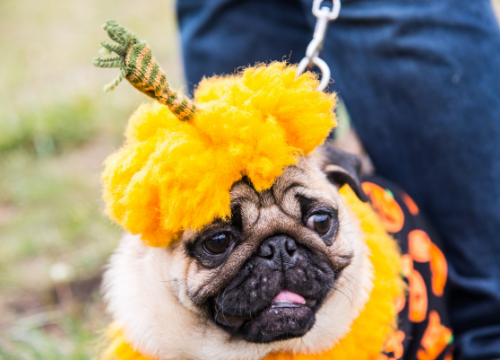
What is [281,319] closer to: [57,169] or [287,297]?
[287,297]

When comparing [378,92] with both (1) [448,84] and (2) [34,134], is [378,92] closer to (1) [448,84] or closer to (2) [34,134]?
(1) [448,84]

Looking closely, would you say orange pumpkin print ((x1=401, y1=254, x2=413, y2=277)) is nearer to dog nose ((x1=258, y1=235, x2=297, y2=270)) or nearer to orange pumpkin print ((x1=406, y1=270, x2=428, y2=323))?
orange pumpkin print ((x1=406, y1=270, x2=428, y2=323))

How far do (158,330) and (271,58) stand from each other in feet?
6.01

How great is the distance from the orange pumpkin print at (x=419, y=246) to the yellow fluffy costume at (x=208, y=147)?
0.98 m

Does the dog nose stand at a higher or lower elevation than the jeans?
lower

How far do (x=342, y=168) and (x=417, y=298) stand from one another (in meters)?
0.74

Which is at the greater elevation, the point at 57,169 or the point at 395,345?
the point at 395,345

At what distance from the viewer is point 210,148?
4.68 feet

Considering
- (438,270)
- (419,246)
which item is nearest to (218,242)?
(419,246)

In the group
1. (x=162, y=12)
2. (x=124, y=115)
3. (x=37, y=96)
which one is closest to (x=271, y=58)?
(x=124, y=115)

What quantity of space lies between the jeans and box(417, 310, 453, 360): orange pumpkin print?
220 millimetres

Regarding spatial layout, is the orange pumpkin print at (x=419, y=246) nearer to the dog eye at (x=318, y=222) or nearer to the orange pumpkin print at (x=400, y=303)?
the orange pumpkin print at (x=400, y=303)

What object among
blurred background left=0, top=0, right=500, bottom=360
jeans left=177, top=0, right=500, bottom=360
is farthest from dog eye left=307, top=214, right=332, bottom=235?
blurred background left=0, top=0, right=500, bottom=360

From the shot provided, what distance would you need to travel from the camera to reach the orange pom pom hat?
1.40 meters
